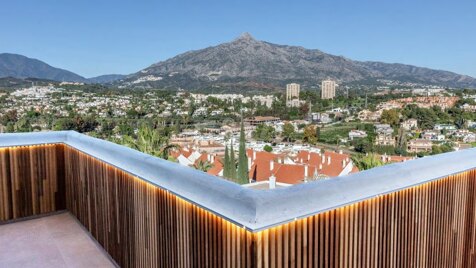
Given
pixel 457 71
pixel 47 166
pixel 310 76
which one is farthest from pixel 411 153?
pixel 457 71

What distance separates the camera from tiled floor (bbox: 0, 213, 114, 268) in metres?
3.14

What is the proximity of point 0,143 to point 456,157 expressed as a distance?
13.1ft

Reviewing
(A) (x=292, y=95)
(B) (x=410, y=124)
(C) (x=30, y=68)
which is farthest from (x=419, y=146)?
(C) (x=30, y=68)

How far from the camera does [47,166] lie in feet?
13.6

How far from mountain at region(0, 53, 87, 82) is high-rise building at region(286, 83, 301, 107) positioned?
48771 millimetres

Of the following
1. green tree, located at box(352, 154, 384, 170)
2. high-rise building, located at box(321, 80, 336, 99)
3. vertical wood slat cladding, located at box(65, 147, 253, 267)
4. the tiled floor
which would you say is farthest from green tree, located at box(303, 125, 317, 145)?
vertical wood slat cladding, located at box(65, 147, 253, 267)

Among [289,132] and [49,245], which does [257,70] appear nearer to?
[289,132]

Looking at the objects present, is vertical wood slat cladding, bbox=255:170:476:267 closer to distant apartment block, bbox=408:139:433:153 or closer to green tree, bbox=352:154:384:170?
green tree, bbox=352:154:384:170

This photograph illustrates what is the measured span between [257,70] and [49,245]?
3584 inches

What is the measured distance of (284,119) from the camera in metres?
67.1

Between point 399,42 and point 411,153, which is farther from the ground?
point 399,42

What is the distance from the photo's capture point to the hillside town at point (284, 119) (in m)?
28.2

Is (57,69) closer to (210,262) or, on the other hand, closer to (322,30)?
(322,30)

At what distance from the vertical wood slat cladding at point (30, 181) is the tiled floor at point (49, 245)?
0.13 metres
